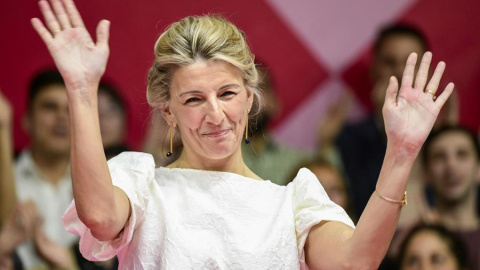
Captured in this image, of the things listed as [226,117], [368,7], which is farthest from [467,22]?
[226,117]

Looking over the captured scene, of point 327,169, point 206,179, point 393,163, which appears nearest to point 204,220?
point 206,179

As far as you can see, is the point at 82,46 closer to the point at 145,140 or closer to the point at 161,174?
the point at 161,174

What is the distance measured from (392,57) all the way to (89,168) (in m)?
2.81

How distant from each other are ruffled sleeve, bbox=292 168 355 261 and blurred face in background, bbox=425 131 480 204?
2.08 m

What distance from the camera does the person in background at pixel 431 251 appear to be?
13.3 ft

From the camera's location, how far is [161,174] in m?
2.58

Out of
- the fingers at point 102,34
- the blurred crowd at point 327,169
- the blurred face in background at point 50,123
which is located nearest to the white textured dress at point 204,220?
the fingers at point 102,34

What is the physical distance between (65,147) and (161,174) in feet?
6.55

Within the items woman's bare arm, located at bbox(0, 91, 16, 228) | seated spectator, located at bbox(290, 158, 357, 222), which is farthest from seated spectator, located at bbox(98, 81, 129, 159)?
seated spectator, located at bbox(290, 158, 357, 222)

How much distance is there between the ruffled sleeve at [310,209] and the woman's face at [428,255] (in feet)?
5.33

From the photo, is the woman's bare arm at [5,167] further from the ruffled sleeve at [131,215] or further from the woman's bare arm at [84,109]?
Answer: the woman's bare arm at [84,109]

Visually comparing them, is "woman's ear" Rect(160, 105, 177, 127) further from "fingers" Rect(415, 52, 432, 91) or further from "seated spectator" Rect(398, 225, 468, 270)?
"seated spectator" Rect(398, 225, 468, 270)

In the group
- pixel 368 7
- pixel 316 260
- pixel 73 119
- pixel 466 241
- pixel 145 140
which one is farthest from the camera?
pixel 368 7

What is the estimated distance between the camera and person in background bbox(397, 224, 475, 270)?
4.06 meters
